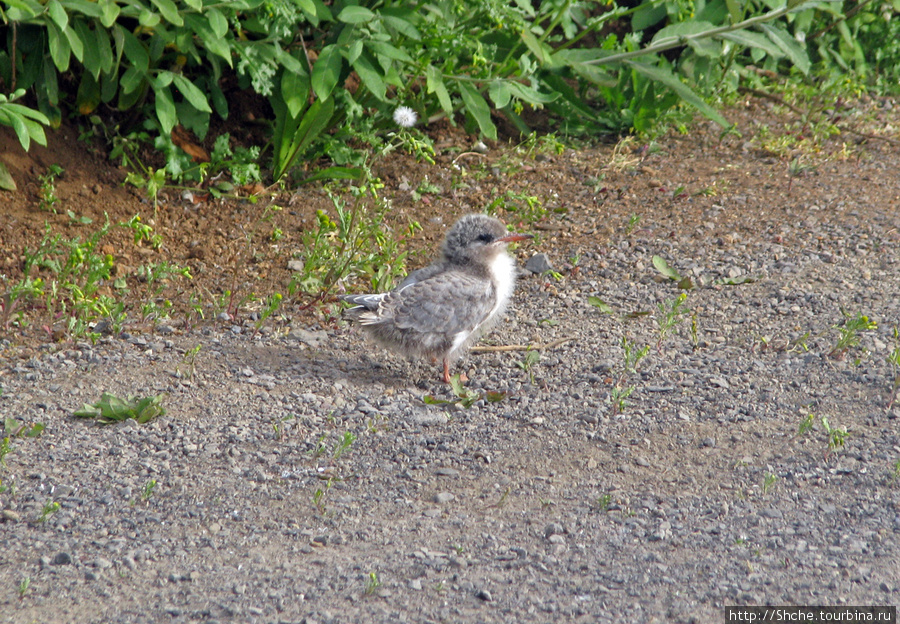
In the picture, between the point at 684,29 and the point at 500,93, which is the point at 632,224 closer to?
the point at 500,93

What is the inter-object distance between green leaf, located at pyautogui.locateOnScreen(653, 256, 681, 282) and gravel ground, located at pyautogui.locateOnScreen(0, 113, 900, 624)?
0.24 meters

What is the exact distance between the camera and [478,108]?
6.69 metres

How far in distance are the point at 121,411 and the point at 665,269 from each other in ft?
11.9

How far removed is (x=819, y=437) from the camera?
170 inches

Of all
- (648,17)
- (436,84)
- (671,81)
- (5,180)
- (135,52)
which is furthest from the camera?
(648,17)

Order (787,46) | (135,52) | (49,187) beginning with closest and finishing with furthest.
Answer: (135,52) < (49,187) < (787,46)

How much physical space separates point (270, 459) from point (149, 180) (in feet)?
10.7

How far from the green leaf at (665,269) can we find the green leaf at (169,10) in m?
3.37

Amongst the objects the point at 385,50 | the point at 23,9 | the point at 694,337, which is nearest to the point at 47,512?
the point at 23,9

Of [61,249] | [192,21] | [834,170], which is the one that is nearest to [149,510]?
[61,249]

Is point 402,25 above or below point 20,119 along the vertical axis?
above

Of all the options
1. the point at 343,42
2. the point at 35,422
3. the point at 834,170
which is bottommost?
the point at 834,170

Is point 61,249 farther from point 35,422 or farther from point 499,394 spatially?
point 499,394

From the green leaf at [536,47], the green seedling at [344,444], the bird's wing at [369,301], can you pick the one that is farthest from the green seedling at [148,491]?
the green leaf at [536,47]
